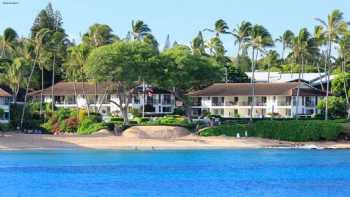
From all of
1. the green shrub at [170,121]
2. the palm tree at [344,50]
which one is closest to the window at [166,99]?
the green shrub at [170,121]

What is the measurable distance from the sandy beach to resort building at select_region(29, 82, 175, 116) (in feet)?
90.5

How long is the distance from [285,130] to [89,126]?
24.8m

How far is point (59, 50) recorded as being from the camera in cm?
12875

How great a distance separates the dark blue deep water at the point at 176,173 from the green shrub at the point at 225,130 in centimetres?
681

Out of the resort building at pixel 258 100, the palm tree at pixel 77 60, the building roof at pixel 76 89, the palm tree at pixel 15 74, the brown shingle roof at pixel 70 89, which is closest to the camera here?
the palm tree at pixel 15 74

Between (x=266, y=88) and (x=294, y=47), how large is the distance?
749cm

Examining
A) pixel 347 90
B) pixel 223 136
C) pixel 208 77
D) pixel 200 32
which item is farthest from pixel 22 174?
pixel 200 32

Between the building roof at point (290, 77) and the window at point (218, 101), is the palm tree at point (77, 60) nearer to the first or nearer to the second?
the window at point (218, 101)

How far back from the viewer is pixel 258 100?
432ft

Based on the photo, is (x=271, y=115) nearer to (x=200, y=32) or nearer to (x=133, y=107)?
(x=133, y=107)

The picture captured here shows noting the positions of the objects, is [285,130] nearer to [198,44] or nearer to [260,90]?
[260,90]

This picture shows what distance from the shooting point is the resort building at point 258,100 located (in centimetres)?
12838

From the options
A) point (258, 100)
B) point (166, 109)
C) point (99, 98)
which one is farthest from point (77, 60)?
point (258, 100)

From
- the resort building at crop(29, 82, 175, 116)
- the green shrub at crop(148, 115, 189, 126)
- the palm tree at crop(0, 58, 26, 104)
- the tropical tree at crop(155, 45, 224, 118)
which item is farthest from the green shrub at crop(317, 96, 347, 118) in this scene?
the palm tree at crop(0, 58, 26, 104)
